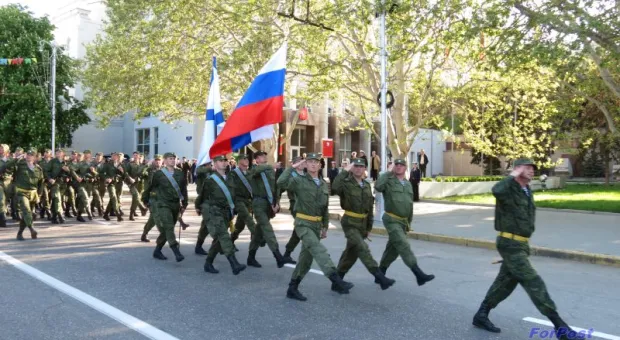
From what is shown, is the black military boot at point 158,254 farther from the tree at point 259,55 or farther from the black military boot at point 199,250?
the tree at point 259,55

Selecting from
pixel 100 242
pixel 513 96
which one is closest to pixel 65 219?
pixel 100 242

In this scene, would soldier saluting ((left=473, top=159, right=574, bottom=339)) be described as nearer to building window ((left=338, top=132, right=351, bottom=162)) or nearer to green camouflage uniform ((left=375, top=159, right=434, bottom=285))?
green camouflage uniform ((left=375, top=159, right=434, bottom=285))

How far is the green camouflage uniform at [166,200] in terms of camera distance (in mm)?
8766

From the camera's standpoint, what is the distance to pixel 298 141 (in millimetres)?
39188

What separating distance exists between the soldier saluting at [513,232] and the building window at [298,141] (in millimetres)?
33513

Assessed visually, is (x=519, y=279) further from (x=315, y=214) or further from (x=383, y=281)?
(x=315, y=214)

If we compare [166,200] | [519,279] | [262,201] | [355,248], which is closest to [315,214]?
[355,248]

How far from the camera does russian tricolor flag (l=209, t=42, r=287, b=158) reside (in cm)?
805

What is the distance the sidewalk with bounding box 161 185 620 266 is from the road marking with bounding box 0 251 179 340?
754cm

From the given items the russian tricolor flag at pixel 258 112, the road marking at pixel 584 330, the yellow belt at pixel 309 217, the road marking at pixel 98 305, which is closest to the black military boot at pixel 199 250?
the russian tricolor flag at pixel 258 112

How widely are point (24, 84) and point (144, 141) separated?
31.2ft

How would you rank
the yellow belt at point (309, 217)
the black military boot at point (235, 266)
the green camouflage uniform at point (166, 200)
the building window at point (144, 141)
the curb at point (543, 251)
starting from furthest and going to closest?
the building window at point (144, 141)
the curb at point (543, 251)
the green camouflage uniform at point (166, 200)
the black military boot at point (235, 266)
the yellow belt at point (309, 217)

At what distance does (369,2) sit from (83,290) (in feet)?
35.7

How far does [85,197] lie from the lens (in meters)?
14.2
